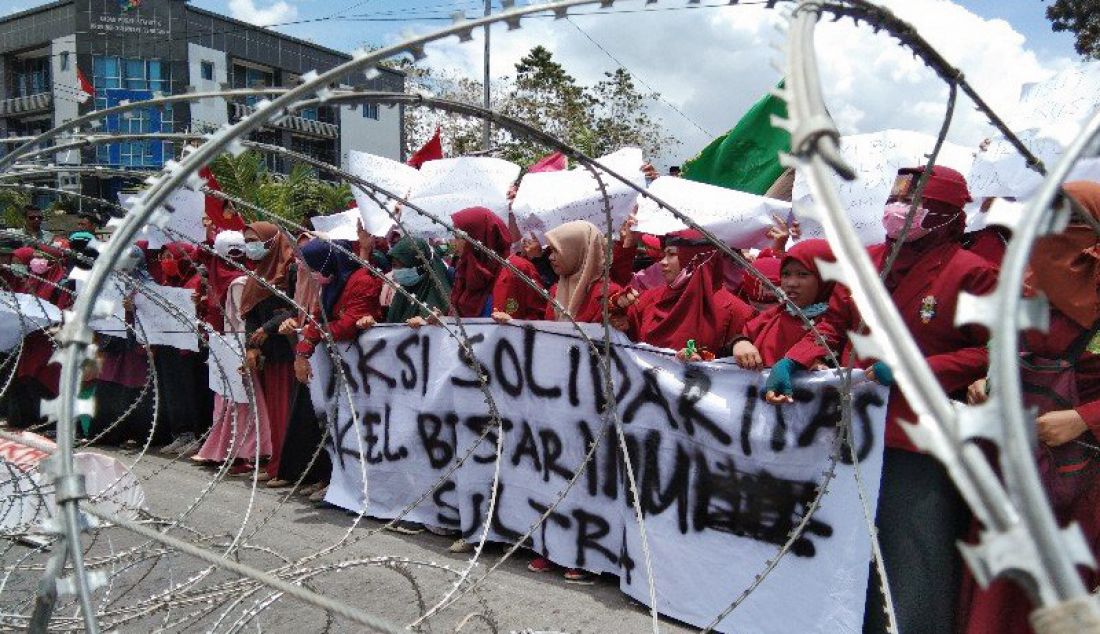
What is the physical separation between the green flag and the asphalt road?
3151 mm

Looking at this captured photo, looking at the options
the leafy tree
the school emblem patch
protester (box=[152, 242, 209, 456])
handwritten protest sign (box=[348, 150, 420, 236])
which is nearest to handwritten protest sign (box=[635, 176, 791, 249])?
the school emblem patch

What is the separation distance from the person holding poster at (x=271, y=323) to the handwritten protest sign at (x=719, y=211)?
10.9 feet

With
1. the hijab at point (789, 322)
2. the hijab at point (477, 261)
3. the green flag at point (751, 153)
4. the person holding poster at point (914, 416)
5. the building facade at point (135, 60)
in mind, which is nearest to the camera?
the person holding poster at point (914, 416)

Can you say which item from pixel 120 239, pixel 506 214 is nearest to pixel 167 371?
pixel 506 214

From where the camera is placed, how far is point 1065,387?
3129 mm

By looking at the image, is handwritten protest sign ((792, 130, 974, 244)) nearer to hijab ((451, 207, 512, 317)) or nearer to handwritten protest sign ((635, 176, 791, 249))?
handwritten protest sign ((635, 176, 791, 249))

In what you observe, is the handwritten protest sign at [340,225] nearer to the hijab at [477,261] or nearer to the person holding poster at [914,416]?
the hijab at [477,261]

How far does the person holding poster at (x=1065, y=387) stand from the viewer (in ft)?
9.75

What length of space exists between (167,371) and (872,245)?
6.79 meters

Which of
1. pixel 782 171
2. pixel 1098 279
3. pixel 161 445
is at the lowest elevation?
pixel 161 445

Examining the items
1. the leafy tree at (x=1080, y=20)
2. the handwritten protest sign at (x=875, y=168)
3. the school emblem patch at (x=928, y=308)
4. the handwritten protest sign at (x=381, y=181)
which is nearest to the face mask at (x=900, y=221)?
the handwritten protest sign at (x=875, y=168)

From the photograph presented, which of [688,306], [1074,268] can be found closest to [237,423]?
[688,306]

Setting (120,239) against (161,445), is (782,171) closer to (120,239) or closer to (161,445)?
(120,239)

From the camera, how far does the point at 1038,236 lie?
1.04m
